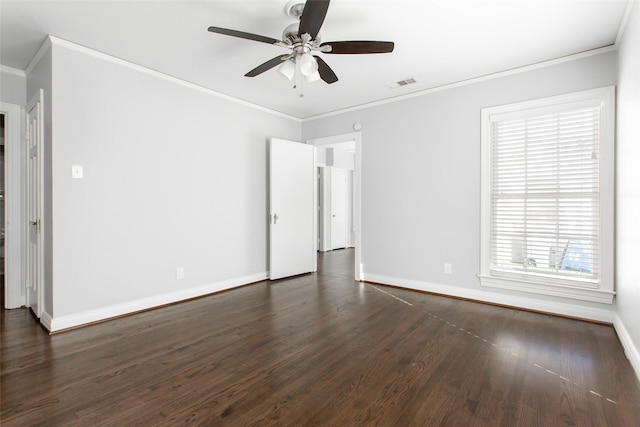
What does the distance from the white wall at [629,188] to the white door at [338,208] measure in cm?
569

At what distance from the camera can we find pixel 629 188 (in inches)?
91.8

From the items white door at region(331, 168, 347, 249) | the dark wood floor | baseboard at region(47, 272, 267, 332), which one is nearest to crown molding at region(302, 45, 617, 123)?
the dark wood floor

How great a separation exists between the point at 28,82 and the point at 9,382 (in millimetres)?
3026

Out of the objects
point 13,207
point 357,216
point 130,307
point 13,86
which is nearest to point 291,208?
point 357,216

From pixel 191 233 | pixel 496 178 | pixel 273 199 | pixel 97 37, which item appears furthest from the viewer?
pixel 273 199

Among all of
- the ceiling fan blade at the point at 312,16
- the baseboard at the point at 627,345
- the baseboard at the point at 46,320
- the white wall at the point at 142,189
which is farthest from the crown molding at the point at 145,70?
the baseboard at the point at 627,345

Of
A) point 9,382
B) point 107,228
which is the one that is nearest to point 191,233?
point 107,228

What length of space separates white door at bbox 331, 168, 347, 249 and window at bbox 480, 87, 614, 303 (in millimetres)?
4657

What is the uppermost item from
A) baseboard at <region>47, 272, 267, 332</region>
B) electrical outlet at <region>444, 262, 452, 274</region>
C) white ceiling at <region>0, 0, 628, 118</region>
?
white ceiling at <region>0, 0, 628, 118</region>

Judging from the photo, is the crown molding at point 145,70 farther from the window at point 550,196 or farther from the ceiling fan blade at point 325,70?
the window at point 550,196

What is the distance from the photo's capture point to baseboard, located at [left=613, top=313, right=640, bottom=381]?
→ 210cm

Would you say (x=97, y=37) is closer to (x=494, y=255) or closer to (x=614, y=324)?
(x=494, y=255)

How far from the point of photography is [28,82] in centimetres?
334

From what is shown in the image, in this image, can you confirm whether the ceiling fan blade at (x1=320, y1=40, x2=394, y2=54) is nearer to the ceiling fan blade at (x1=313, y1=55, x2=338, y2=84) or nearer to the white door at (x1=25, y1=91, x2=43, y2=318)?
the ceiling fan blade at (x1=313, y1=55, x2=338, y2=84)
